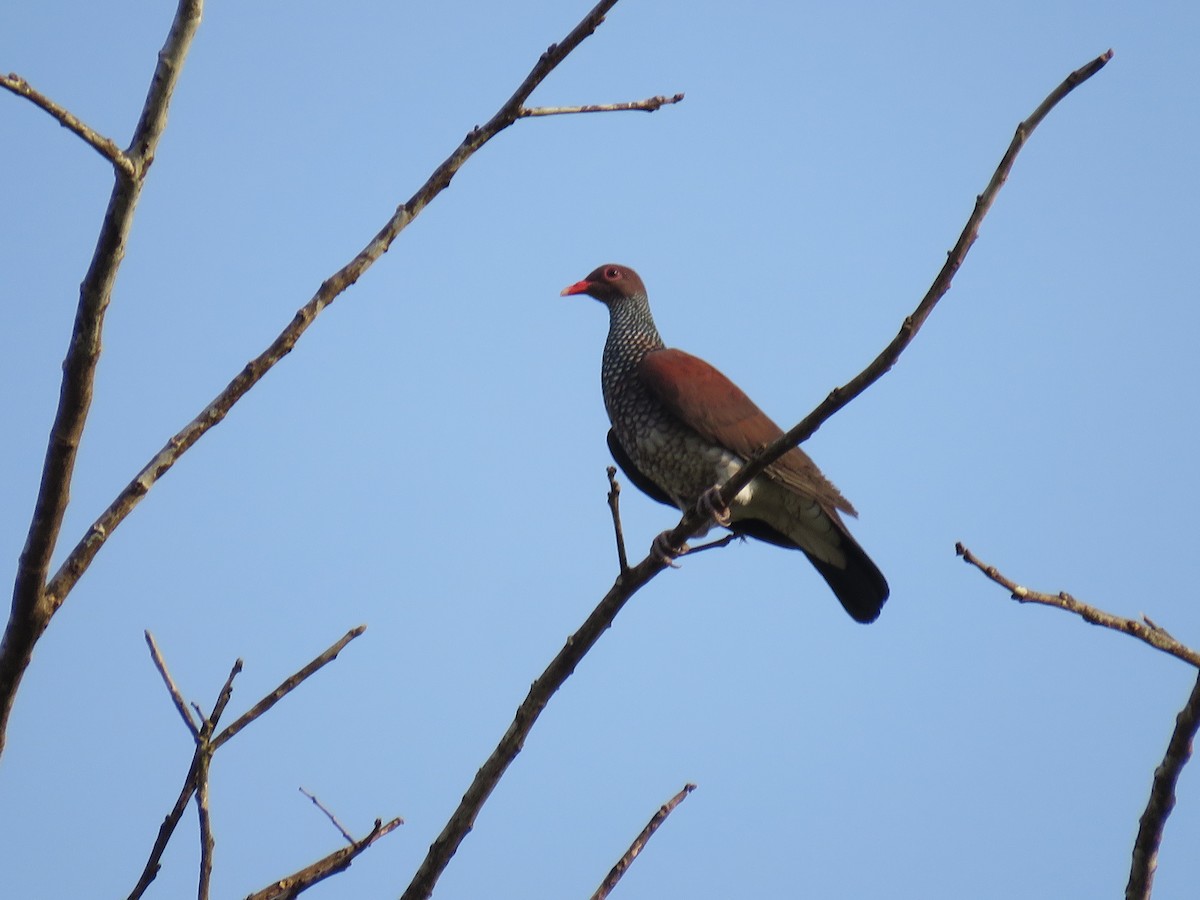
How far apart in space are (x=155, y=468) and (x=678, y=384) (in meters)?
3.57

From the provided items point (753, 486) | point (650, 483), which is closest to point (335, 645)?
point (753, 486)

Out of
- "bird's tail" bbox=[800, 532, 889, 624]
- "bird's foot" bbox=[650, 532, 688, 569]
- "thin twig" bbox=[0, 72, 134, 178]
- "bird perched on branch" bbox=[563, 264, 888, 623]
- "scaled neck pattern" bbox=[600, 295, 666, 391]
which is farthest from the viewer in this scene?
"scaled neck pattern" bbox=[600, 295, 666, 391]

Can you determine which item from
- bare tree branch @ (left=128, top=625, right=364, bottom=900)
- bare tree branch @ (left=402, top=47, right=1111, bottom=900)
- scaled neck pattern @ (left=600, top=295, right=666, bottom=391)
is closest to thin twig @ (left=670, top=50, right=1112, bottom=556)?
bare tree branch @ (left=402, top=47, right=1111, bottom=900)

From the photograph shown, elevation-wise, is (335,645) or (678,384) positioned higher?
(678,384)

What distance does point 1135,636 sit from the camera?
6.41ft

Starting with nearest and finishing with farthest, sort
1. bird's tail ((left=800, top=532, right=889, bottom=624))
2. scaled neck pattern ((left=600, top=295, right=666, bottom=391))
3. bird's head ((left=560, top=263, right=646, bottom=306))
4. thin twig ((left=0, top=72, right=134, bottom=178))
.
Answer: thin twig ((left=0, top=72, right=134, bottom=178))
bird's tail ((left=800, top=532, right=889, bottom=624))
scaled neck pattern ((left=600, top=295, right=666, bottom=391))
bird's head ((left=560, top=263, right=646, bottom=306))

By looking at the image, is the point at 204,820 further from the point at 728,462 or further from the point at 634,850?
the point at 728,462

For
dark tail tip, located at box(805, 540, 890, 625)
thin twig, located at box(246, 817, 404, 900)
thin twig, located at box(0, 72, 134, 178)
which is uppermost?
dark tail tip, located at box(805, 540, 890, 625)

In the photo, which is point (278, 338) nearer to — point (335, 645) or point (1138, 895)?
point (335, 645)

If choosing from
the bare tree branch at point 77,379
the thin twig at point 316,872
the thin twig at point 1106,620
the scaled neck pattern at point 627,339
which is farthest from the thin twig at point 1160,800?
the scaled neck pattern at point 627,339

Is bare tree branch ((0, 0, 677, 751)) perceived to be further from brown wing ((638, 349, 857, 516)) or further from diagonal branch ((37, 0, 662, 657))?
brown wing ((638, 349, 857, 516))

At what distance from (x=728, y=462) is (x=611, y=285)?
1.64m

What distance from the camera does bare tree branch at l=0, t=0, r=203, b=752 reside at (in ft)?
6.13

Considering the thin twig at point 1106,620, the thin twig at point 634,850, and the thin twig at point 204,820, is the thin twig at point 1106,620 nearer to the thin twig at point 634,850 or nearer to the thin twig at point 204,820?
the thin twig at point 634,850
